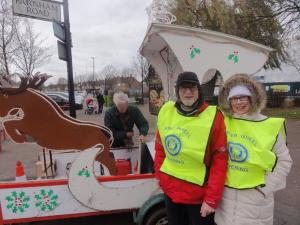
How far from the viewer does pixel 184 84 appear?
2.33 meters

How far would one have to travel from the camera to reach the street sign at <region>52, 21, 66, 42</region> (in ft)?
16.3

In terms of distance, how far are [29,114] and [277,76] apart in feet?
88.0

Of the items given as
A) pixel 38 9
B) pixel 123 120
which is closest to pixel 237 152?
pixel 123 120

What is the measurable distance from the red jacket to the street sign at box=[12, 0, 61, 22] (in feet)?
11.2

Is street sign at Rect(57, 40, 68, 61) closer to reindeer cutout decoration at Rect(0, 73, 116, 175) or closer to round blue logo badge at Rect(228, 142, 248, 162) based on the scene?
reindeer cutout decoration at Rect(0, 73, 116, 175)

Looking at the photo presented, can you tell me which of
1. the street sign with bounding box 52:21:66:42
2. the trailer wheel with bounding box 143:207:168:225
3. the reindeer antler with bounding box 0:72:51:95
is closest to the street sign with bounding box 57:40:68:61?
the street sign with bounding box 52:21:66:42

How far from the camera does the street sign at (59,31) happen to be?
4.98m

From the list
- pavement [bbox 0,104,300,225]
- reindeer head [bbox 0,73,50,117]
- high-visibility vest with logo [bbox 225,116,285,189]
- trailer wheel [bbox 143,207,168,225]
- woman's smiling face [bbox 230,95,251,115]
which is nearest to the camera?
high-visibility vest with logo [bbox 225,116,285,189]

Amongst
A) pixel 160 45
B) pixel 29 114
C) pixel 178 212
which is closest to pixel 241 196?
pixel 178 212

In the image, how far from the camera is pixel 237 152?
2158 mm

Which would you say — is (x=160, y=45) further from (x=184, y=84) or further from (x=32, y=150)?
(x=32, y=150)

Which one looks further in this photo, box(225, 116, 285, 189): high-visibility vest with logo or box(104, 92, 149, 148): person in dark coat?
box(104, 92, 149, 148): person in dark coat

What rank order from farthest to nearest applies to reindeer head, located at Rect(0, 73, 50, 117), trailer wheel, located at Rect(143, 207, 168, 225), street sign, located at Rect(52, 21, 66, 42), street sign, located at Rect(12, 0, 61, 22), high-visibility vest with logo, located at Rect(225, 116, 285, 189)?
street sign, located at Rect(52, 21, 66, 42)
street sign, located at Rect(12, 0, 61, 22)
reindeer head, located at Rect(0, 73, 50, 117)
trailer wheel, located at Rect(143, 207, 168, 225)
high-visibility vest with logo, located at Rect(225, 116, 285, 189)

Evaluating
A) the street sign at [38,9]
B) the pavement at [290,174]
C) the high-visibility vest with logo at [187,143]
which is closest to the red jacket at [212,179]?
the high-visibility vest with logo at [187,143]
